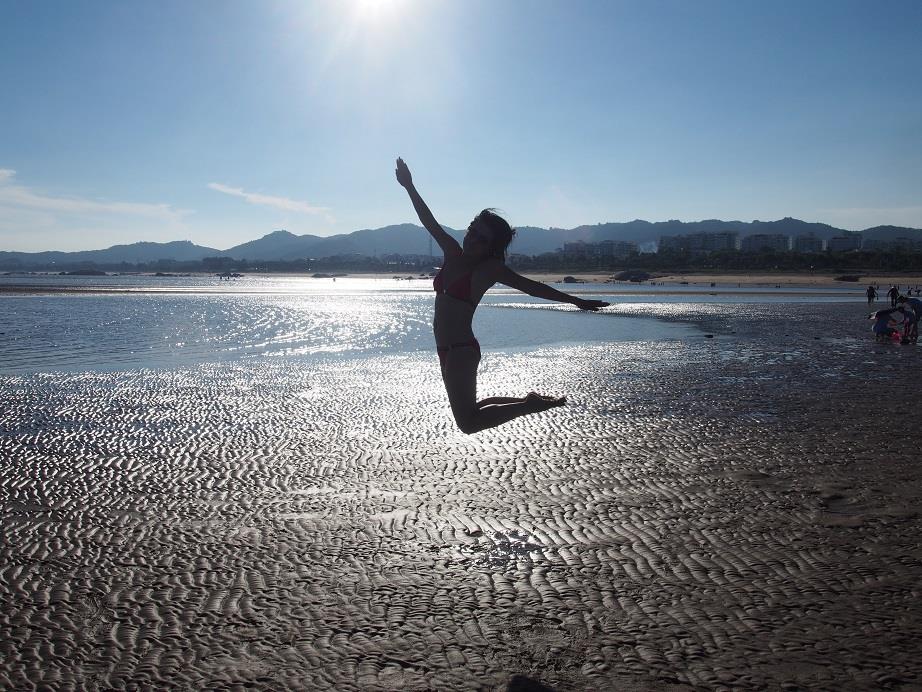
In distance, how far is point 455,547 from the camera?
619 cm

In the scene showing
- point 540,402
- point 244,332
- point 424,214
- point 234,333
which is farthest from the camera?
point 244,332

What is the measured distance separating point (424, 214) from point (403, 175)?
498mm

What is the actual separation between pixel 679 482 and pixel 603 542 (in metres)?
2.22

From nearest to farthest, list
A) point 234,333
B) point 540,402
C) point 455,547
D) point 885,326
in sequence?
point 455,547 < point 540,402 < point 885,326 < point 234,333

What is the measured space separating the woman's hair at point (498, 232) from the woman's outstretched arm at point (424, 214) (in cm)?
36

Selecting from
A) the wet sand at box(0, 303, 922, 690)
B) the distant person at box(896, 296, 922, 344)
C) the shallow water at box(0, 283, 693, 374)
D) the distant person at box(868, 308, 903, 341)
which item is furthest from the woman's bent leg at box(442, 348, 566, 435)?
the distant person at box(868, 308, 903, 341)

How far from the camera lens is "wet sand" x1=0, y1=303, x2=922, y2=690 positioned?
434 centimetres

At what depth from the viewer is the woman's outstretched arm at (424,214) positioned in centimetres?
607

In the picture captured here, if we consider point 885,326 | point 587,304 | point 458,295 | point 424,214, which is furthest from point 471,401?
point 885,326

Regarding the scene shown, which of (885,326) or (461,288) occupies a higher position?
(461,288)

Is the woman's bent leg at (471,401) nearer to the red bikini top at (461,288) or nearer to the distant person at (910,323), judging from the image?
the red bikini top at (461,288)

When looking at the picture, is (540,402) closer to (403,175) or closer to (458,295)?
(458,295)

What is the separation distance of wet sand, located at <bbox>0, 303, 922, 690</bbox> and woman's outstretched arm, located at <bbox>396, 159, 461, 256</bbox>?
257 cm

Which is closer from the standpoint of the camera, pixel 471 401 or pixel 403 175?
pixel 471 401
